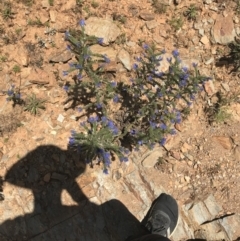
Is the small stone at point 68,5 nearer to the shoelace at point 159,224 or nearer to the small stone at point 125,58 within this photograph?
the small stone at point 125,58

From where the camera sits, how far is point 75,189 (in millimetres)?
4320

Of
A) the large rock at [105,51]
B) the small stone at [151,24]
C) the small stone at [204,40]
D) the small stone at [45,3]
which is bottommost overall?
the large rock at [105,51]

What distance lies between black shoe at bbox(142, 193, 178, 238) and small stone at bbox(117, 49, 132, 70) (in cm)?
178

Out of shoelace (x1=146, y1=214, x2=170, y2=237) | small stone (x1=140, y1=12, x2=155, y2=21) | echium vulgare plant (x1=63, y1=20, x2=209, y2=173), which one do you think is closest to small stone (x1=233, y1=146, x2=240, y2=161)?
echium vulgare plant (x1=63, y1=20, x2=209, y2=173)

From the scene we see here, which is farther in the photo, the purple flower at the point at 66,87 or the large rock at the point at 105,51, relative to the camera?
the large rock at the point at 105,51

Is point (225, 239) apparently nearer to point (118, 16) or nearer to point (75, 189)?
point (75, 189)

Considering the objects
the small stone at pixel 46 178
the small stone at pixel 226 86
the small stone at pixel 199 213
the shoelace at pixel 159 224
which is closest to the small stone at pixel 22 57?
the small stone at pixel 46 178

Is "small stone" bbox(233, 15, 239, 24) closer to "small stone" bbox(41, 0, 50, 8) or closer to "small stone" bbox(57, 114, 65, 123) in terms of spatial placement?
"small stone" bbox(41, 0, 50, 8)

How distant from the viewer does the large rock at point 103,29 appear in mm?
4742

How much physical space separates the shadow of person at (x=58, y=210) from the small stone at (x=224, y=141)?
5.07ft

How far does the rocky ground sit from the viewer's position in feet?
14.0

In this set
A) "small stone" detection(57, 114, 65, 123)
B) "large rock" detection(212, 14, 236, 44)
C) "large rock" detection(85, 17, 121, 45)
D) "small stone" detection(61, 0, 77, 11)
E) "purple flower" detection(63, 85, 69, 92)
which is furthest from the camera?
"large rock" detection(212, 14, 236, 44)

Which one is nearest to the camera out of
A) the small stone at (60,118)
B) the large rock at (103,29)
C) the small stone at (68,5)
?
the small stone at (60,118)

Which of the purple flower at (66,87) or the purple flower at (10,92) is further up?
the purple flower at (66,87)
